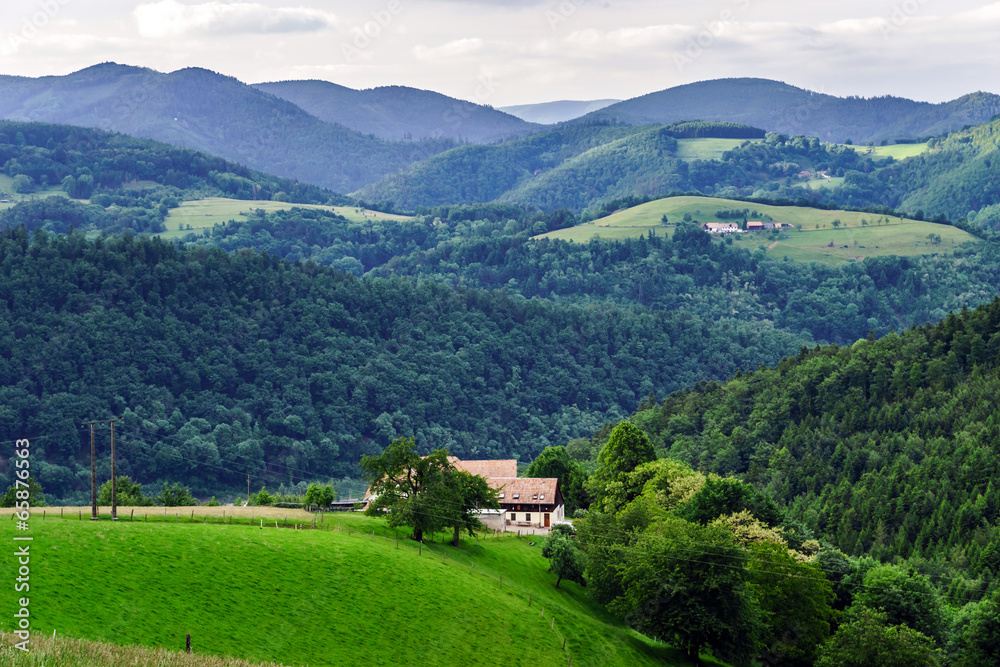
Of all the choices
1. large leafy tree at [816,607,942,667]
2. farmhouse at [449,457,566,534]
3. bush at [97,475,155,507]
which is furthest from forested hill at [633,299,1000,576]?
bush at [97,475,155,507]

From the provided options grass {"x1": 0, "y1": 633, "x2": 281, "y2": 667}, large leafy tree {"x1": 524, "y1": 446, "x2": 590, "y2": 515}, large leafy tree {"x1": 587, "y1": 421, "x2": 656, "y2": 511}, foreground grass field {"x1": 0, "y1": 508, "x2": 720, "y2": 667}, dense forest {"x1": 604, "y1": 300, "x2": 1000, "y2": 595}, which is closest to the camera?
grass {"x1": 0, "y1": 633, "x2": 281, "y2": 667}

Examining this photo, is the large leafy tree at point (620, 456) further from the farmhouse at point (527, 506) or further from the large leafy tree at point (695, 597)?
the large leafy tree at point (695, 597)

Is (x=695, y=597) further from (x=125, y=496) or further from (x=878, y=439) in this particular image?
(x=878, y=439)

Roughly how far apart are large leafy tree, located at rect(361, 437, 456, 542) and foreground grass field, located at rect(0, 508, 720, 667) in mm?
1507

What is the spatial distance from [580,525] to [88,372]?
121334 mm

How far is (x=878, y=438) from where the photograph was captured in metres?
141

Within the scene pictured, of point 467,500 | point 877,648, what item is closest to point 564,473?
point 467,500

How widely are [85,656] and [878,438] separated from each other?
117679mm

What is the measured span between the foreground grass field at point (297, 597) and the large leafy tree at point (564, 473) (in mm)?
30178

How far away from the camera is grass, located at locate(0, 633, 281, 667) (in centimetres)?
3412

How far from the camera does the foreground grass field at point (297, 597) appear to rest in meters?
52.0

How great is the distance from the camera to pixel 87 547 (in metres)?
57.0

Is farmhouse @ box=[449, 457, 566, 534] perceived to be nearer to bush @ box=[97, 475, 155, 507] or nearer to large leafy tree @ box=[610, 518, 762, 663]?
large leafy tree @ box=[610, 518, 762, 663]

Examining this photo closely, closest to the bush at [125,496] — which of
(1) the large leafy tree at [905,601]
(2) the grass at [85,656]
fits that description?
→ (2) the grass at [85,656]
